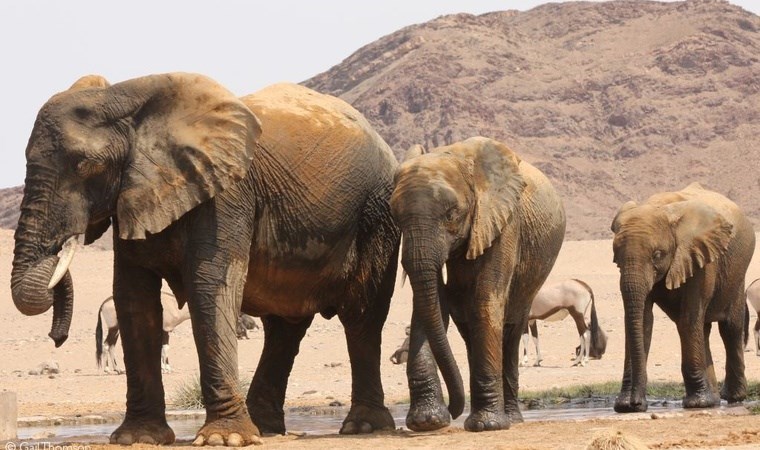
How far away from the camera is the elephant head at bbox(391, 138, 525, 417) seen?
12570 millimetres

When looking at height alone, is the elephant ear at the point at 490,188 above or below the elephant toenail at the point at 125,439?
above

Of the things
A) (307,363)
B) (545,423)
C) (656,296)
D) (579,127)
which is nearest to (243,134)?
(545,423)

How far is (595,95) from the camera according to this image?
5758 inches

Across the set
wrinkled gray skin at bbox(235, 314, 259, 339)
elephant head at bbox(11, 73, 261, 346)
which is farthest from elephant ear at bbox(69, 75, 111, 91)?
wrinkled gray skin at bbox(235, 314, 259, 339)

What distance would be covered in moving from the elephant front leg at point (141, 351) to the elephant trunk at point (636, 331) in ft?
18.8

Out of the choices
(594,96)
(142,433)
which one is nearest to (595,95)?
(594,96)

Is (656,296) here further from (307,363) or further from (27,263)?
(307,363)

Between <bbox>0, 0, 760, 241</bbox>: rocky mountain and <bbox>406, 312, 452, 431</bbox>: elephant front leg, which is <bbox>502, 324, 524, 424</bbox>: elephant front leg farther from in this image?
<bbox>0, 0, 760, 241</bbox>: rocky mountain

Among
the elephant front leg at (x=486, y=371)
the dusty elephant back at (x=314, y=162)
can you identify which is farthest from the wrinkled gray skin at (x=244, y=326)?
the elephant front leg at (x=486, y=371)

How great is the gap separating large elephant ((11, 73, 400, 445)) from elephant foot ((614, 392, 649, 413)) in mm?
3914

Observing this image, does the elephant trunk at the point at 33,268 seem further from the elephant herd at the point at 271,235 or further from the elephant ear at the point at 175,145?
the elephant ear at the point at 175,145

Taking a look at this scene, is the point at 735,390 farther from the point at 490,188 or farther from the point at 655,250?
the point at 490,188

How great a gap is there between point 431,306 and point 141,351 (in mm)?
2348

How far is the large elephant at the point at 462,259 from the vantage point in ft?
41.4
